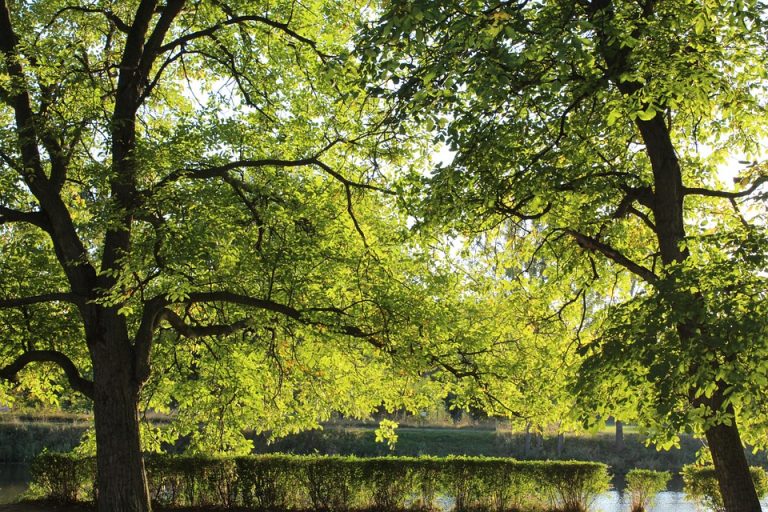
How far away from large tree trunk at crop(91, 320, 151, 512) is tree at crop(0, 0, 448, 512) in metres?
0.02

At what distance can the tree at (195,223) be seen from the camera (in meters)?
8.20

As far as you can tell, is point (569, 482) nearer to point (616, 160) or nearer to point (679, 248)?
point (616, 160)

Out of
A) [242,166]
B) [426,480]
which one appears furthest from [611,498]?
[242,166]

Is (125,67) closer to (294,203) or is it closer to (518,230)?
(294,203)

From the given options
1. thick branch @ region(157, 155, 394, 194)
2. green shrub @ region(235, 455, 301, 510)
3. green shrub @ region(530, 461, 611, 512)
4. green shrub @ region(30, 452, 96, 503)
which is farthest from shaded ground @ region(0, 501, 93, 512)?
green shrub @ region(530, 461, 611, 512)

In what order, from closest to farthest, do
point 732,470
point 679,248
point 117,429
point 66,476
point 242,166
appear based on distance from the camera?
1. point 732,470
2. point 679,248
3. point 117,429
4. point 242,166
5. point 66,476

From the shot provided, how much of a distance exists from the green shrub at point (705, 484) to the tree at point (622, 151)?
6.49 meters

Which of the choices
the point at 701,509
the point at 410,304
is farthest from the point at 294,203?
the point at 701,509

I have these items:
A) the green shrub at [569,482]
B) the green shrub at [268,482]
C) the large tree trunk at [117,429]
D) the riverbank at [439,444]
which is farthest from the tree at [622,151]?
the riverbank at [439,444]

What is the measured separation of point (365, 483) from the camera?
13.0 meters

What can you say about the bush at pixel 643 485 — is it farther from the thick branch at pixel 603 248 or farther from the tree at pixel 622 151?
the thick branch at pixel 603 248

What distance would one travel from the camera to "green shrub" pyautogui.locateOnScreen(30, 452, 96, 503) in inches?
526

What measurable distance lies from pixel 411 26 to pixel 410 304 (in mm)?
4313

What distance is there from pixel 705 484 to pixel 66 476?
41.7 feet
